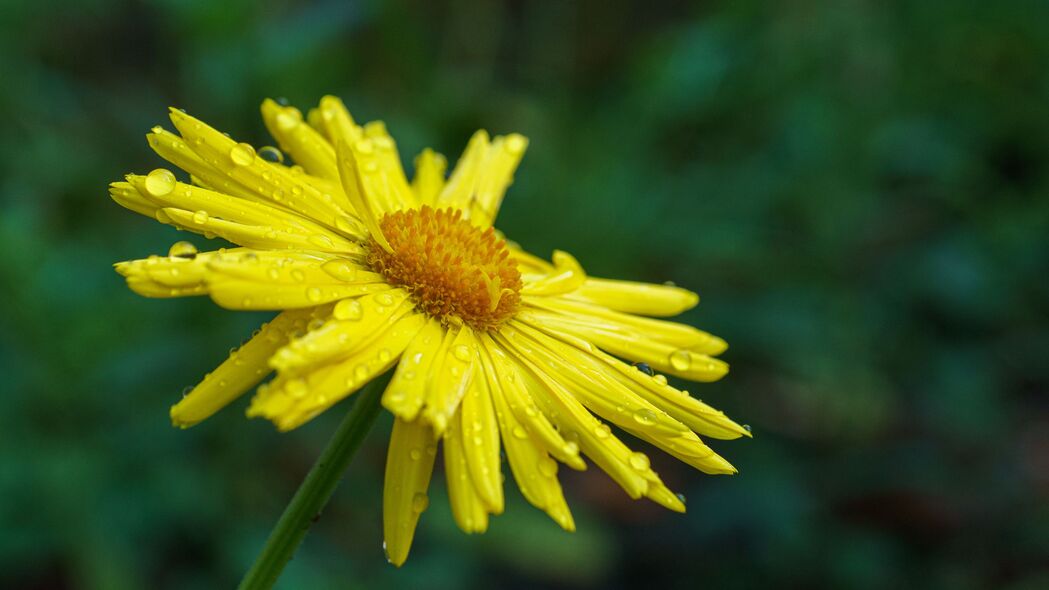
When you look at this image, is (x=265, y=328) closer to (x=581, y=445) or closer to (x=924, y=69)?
(x=581, y=445)

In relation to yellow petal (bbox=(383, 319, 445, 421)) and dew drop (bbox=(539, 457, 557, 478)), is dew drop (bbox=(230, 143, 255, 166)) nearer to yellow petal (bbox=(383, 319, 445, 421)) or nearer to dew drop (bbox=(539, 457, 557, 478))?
yellow petal (bbox=(383, 319, 445, 421))

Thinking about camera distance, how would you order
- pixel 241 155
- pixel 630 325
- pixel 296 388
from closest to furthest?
pixel 296 388 < pixel 241 155 < pixel 630 325

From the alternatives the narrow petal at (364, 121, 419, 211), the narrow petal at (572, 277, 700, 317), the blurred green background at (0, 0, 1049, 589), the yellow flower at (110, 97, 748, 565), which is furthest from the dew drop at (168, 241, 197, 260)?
the blurred green background at (0, 0, 1049, 589)

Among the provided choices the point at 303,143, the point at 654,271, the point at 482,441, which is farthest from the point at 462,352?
the point at 654,271

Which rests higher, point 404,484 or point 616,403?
point 616,403

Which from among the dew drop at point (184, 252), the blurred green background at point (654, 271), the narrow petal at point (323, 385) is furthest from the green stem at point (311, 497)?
the blurred green background at point (654, 271)

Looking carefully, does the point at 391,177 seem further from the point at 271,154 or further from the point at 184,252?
the point at 184,252

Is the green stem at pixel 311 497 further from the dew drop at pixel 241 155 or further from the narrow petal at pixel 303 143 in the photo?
the narrow petal at pixel 303 143
